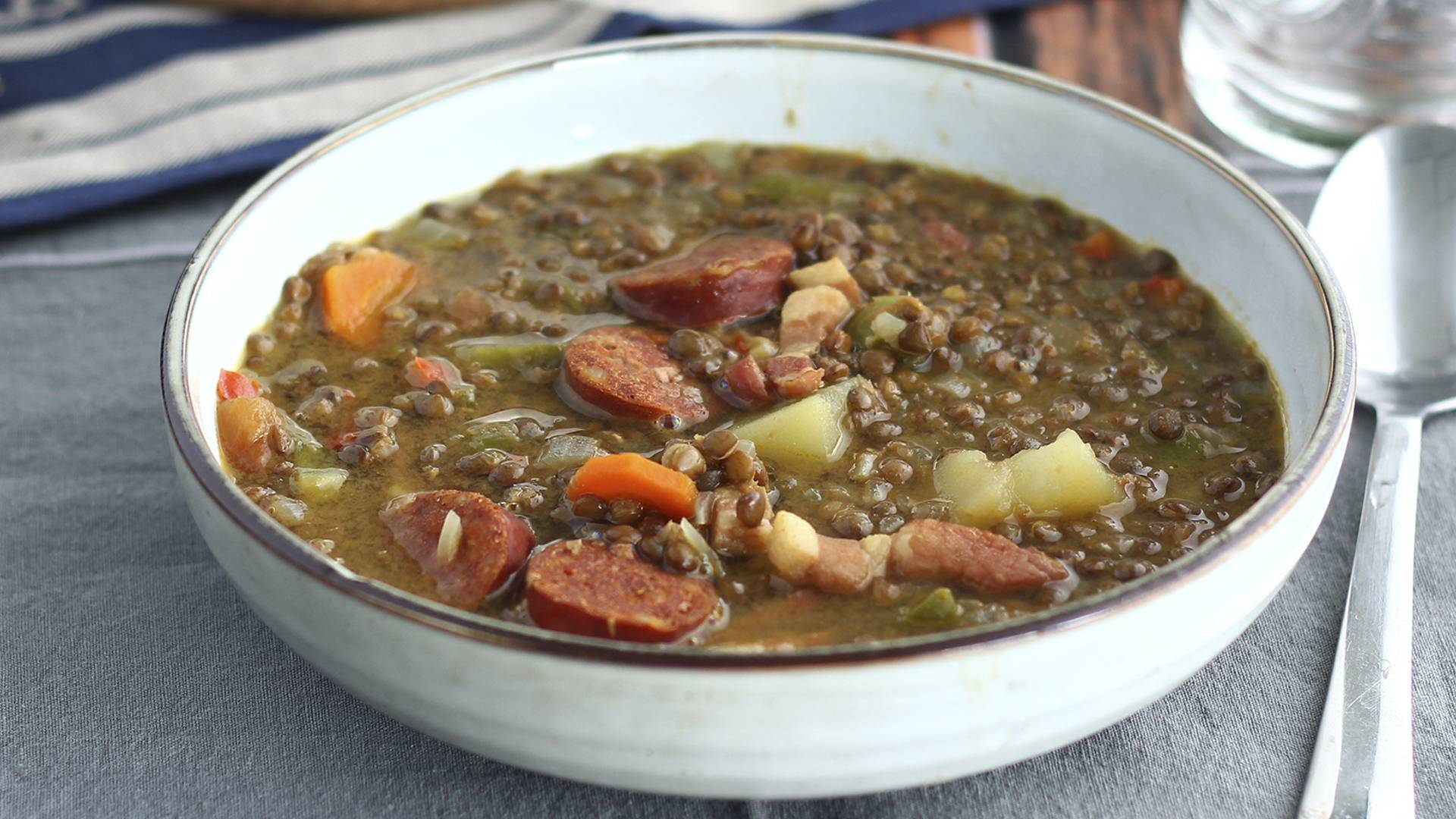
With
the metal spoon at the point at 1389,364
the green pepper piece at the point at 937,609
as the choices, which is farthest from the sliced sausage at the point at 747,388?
the metal spoon at the point at 1389,364

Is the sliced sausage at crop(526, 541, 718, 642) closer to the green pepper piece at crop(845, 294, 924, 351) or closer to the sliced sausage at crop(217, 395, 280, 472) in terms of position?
the sliced sausage at crop(217, 395, 280, 472)

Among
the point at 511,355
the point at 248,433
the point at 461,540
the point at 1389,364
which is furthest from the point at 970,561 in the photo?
the point at 1389,364

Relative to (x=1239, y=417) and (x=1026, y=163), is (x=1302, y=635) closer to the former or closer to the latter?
(x=1239, y=417)

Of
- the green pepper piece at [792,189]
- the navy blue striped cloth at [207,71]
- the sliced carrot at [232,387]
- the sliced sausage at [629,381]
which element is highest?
the sliced sausage at [629,381]

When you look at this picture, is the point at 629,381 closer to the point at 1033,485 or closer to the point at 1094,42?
the point at 1033,485

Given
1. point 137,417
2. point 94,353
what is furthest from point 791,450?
point 94,353

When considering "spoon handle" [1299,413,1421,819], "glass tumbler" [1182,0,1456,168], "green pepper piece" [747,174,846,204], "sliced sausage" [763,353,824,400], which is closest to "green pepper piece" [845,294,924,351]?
"sliced sausage" [763,353,824,400]

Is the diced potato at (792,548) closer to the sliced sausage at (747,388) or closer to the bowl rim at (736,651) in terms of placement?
the bowl rim at (736,651)
